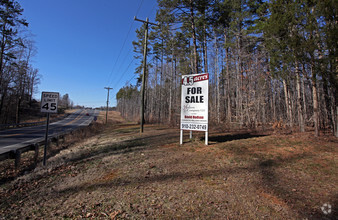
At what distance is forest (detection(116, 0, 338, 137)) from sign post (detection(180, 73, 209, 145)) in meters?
Result: 4.37

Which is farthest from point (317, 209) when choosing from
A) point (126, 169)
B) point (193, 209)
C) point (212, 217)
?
point (126, 169)

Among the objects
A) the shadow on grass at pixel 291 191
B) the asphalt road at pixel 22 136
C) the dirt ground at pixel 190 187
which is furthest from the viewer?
the asphalt road at pixel 22 136

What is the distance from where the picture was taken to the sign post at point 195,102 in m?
7.34

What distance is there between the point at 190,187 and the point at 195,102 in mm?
4438

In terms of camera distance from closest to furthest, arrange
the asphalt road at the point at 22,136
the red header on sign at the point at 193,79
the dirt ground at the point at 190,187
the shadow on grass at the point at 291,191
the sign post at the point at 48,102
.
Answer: the shadow on grass at the point at 291,191, the dirt ground at the point at 190,187, the sign post at the point at 48,102, the red header on sign at the point at 193,79, the asphalt road at the point at 22,136

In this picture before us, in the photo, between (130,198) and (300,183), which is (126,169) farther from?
(300,183)

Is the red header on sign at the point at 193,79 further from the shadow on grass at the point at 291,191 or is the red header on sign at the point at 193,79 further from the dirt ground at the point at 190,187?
the shadow on grass at the point at 291,191

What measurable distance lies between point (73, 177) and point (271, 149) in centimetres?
660

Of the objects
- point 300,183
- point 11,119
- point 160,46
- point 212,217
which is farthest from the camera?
point 11,119

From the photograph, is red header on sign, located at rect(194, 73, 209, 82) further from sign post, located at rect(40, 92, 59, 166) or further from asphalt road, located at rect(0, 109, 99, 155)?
asphalt road, located at rect(0, 109, 99, 155)

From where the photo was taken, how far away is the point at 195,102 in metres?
7.64

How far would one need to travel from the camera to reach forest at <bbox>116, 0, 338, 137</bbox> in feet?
24.1

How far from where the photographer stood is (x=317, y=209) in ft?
9.10

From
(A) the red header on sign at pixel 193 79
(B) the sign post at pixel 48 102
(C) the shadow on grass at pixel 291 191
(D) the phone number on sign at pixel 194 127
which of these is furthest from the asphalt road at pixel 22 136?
(C) the shadow on grass at pixel 291 191
